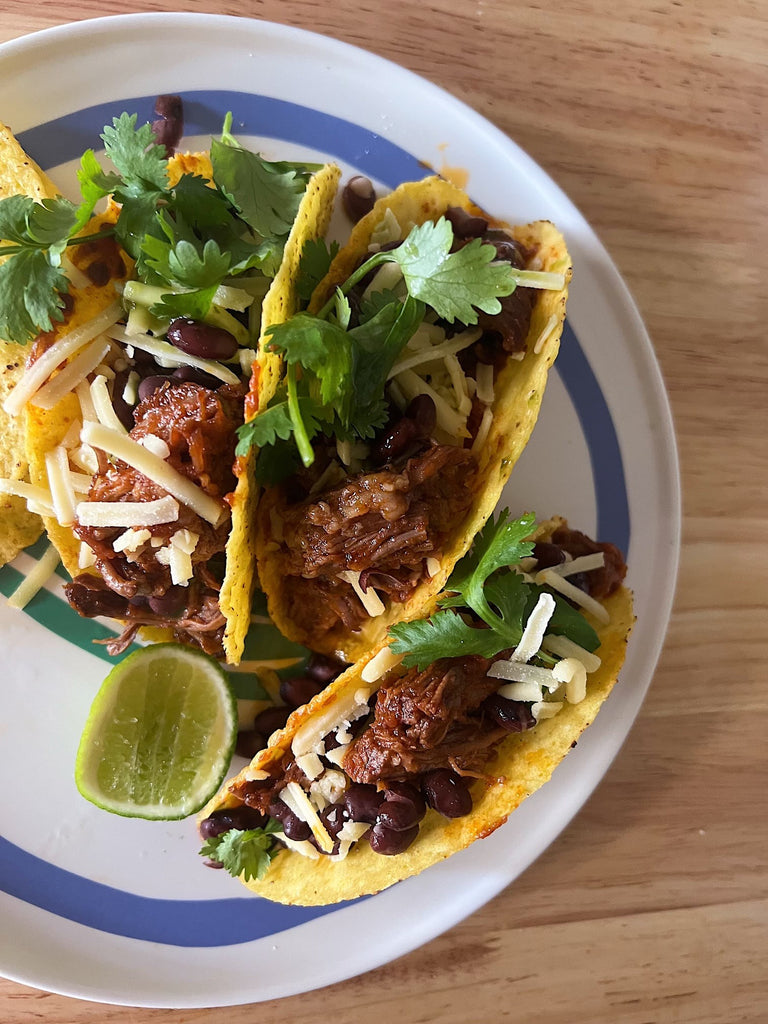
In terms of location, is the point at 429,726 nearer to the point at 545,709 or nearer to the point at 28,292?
the point at 545,709

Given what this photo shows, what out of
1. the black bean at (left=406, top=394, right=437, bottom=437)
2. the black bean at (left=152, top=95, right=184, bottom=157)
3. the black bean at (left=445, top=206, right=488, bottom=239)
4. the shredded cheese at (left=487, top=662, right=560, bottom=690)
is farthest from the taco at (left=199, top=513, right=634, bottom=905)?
the black bean at (left=152, top=95, right=184, bottom=157)

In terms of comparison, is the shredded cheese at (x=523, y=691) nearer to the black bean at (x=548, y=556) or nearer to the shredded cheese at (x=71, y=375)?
Result: the black bean at (x=548, y=556)

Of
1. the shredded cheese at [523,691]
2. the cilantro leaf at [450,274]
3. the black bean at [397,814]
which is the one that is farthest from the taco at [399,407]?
the black bean at [397,814]

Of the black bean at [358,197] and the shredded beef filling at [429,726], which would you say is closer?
the shredded beef filling at [429,726]

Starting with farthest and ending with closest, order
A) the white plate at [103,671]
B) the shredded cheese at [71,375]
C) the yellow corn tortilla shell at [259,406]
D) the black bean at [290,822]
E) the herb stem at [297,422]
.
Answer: the white plate at [103,671] < the black bean at [290,822] < the shredded cheese at [71,375] < the yellow corn tortilla shell at [259,406] < the herb stem at [297,422]

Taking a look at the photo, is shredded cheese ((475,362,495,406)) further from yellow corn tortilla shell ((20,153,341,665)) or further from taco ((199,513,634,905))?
yellow corn tortilla shell ((20,153,341,665))

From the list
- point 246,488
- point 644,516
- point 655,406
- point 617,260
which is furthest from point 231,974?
point 617,260

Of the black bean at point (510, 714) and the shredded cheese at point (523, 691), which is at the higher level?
the shredded cheese at point (523, 691)
